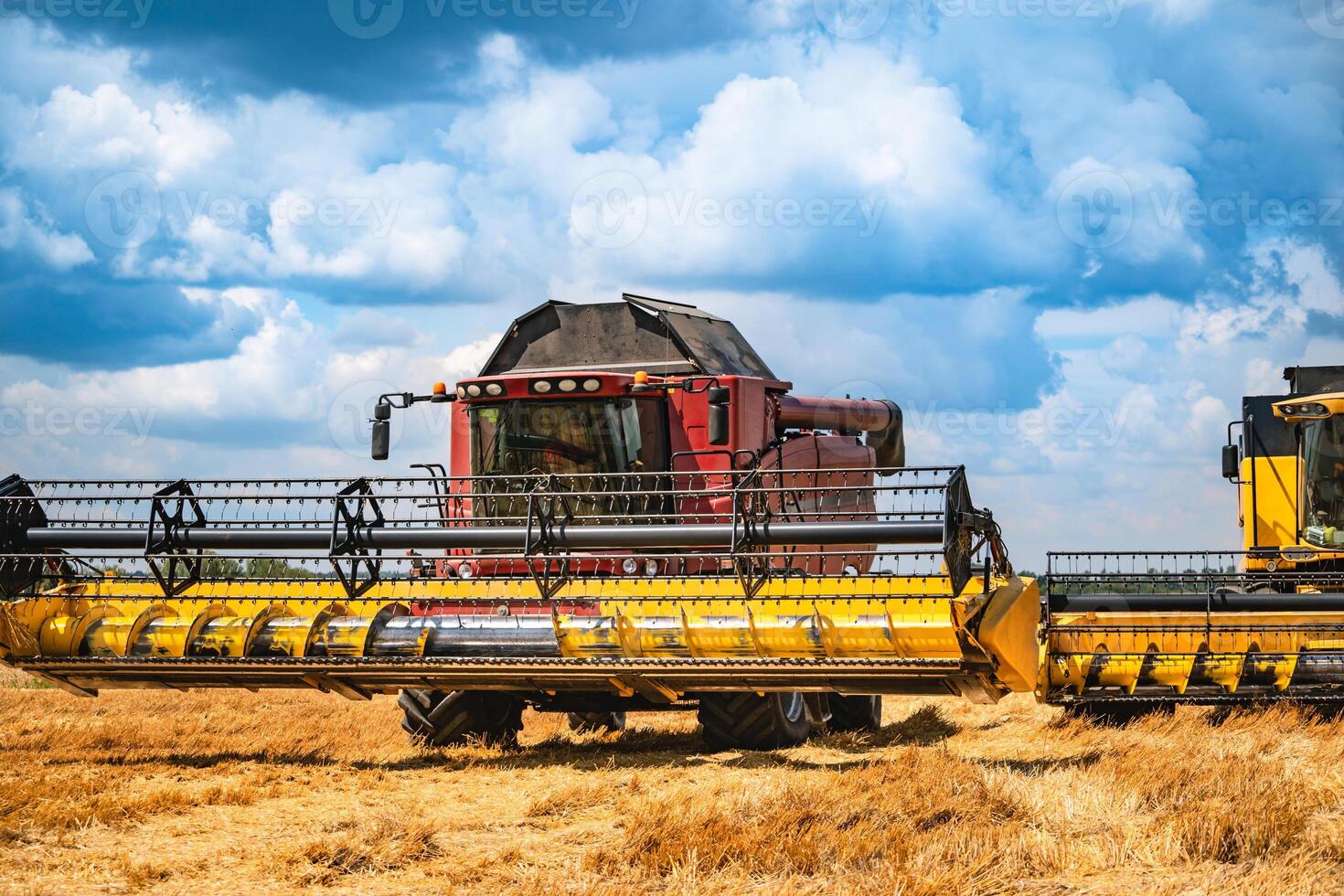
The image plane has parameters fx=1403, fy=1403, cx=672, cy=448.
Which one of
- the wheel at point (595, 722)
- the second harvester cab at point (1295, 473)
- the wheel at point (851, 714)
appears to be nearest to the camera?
the wheel at point (851, 714)

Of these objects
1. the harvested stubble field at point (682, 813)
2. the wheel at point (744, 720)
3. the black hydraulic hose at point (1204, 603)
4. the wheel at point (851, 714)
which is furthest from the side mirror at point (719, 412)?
the black hydraulic hose at point (1204, 603)

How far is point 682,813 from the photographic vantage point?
604 cm

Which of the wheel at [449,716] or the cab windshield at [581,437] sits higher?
the cab windshield at [581,437]

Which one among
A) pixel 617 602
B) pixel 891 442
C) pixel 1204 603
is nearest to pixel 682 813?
pixel 617 602

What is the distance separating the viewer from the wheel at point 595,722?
10.7 meters

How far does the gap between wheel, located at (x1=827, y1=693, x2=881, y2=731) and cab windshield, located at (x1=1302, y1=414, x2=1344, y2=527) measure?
4939mm

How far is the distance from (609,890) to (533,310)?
7672mm

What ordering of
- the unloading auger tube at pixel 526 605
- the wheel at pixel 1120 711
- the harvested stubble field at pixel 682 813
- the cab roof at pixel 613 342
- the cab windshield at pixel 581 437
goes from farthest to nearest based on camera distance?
the cab roof at pixel 613 342, the cab windshield at pixel 581 437, the wheel at pixel 1120 711, the unloading auger tube at pixel 526 605, the harvested stubble field at pixel 682 813

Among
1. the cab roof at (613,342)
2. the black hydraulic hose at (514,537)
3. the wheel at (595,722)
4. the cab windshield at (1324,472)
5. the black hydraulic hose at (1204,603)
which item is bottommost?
the wheel at (595,722)

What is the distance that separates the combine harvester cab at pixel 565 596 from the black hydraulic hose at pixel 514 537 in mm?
12

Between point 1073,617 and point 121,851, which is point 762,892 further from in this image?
point 1073,617

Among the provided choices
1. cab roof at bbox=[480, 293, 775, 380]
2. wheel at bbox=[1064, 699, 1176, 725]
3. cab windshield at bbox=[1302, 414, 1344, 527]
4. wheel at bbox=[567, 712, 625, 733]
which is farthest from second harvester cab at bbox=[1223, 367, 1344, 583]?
wheel at bbox=[567, 712, 625, 733]

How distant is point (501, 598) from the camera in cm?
837

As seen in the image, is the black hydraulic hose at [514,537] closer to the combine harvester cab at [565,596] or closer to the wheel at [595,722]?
the combine harvester cab at [565,596]
